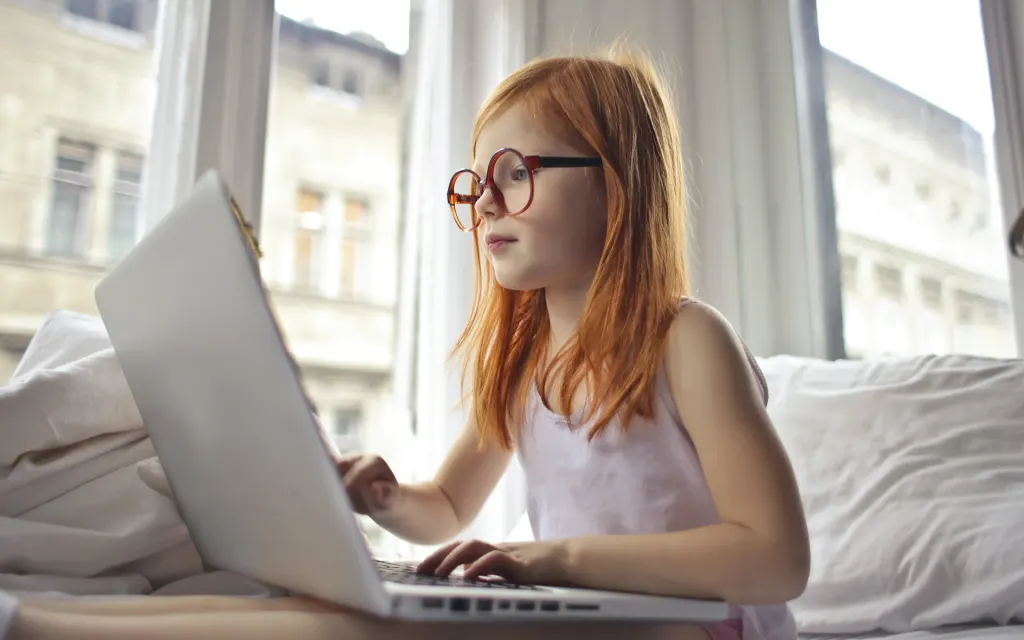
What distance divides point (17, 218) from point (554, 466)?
3.58 ft

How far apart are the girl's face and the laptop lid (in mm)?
363

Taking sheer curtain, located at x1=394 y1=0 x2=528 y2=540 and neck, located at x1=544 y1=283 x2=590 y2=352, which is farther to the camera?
sheer curtain, located at x1=394 y1=0 x2=528 y2=540

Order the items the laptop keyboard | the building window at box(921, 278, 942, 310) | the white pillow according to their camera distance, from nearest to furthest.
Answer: the laptop keyboard, the white pillow, the building window at box(921, 278, 942, 310)

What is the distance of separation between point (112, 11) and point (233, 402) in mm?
1285

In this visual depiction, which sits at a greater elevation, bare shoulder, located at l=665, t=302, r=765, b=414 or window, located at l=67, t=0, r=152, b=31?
window, located at l=67, t=0, r=152, b=31

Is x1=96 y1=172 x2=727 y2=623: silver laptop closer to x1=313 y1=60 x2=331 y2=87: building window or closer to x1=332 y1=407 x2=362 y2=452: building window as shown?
x1=332 y1=407 x2=362 y2=452: building window

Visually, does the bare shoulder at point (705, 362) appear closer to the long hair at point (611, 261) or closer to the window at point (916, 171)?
the long hair at point (611, 261)

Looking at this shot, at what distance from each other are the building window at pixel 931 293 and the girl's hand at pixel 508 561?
1556 mm

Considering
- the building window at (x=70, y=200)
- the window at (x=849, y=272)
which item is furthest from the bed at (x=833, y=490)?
the window at (x=849, y=272)

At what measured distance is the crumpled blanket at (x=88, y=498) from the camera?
30.2 inches

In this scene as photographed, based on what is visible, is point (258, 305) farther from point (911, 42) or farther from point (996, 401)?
point (911, 42)

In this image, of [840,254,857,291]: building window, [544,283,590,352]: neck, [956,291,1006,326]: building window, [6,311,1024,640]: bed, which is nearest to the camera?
[6,311,1024,640]: bed

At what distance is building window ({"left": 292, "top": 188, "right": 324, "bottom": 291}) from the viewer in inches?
66.1

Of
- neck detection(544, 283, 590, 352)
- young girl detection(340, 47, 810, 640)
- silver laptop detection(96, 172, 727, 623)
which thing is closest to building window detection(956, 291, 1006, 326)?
young girl detection(340, 47, 810, 640)
